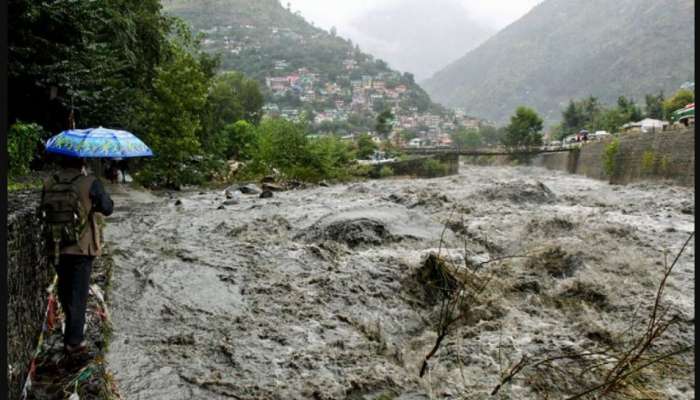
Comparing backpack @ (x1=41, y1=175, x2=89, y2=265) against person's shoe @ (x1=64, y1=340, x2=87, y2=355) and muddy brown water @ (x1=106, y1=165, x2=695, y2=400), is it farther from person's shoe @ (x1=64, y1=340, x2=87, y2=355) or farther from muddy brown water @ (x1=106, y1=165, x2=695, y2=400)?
muddy brown water @ (x1=106, y1=165, x2=695, y2=400)

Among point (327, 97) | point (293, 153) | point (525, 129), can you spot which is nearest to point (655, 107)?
point (525, 129)

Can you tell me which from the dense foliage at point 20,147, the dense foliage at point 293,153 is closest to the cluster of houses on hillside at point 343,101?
the dense foliage at point 293,153

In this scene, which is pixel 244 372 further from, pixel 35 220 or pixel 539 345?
pixel 539 345

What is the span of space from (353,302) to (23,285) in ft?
13.7

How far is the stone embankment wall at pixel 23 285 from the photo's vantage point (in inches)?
133

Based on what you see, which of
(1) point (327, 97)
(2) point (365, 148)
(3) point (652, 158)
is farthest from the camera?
(1) point (327, 97)

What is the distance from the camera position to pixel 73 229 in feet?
13.2

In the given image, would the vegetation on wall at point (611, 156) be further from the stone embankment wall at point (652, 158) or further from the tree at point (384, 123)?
the tree at point (384, 123)

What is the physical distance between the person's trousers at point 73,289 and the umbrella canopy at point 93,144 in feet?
2.82

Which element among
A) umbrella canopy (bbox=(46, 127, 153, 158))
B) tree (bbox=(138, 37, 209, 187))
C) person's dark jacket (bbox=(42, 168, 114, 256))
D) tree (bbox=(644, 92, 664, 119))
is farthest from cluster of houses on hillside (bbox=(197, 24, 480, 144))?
person's dark jacket (bbox=(42, 168, 114, 256))

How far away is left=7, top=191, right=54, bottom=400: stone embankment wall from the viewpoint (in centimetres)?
339

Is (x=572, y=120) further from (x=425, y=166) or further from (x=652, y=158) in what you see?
(x=652, y=158)

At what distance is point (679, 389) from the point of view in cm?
471

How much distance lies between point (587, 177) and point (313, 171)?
73.1 ft
